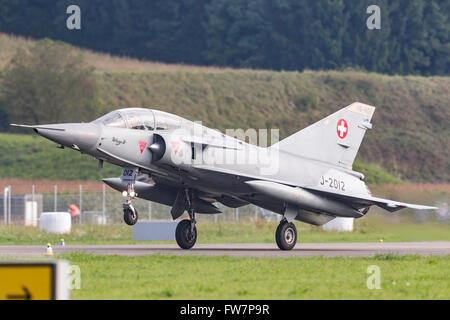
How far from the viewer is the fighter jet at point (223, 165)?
60.9ft

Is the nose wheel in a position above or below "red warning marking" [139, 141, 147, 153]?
below

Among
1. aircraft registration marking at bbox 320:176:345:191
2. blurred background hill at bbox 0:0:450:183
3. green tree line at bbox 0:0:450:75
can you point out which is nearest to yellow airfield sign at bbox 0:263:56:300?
aircraft registration marking at bbox 320:176:345:191

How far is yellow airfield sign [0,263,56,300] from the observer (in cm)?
679

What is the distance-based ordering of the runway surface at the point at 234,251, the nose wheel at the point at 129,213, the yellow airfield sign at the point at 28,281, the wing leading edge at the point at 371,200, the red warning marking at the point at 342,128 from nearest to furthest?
the yellow airfield sign at the point at 28,281, the nose wheel at the point at 129,213, the runway surface at the point at 234,251, the wing leading edge at the point at 371,200, the red warning marking at the point at 342,128

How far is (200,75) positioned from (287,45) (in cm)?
1454

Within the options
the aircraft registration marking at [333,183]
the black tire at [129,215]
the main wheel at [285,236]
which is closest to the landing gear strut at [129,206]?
the black tire at [129,215]

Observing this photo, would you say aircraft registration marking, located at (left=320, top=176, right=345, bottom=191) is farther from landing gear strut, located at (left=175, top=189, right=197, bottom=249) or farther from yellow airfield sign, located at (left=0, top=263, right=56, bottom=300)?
yellow airfield sign, located at (left=0, top=263, right=56, bottom=300)

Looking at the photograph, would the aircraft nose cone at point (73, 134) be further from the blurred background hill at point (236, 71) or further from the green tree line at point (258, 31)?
the green tree line at point (258, 31)

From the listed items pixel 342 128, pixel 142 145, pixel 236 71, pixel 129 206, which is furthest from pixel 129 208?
pixel 236 71

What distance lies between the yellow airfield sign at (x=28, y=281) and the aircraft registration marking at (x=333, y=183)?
14.7 metres

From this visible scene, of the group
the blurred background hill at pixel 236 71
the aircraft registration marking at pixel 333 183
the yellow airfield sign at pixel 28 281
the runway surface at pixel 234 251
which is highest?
the blurred background hill at pixel 236 71

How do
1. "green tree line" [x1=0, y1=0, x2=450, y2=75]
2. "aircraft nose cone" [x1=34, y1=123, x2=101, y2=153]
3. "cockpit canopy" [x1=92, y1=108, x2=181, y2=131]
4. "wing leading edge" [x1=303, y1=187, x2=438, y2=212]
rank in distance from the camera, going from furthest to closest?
"green tree line" [x1=0, y1=0, x2=450, y2=75] → "wing leading edge" [x1=303, y1=187, x2=438, y2=212] → "cockpit canopy" [x1=92, y1=108, x2=181, y2=131] → "aircraft nose cone" [x1=34, y1=123, x2=101, y2=153]

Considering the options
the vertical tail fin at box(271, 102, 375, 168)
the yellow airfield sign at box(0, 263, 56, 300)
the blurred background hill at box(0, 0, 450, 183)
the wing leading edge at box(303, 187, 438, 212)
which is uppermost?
the blurred background hill at box(0, 0, 450, 183)

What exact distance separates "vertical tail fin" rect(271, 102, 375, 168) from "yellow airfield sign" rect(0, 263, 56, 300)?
15124mm
